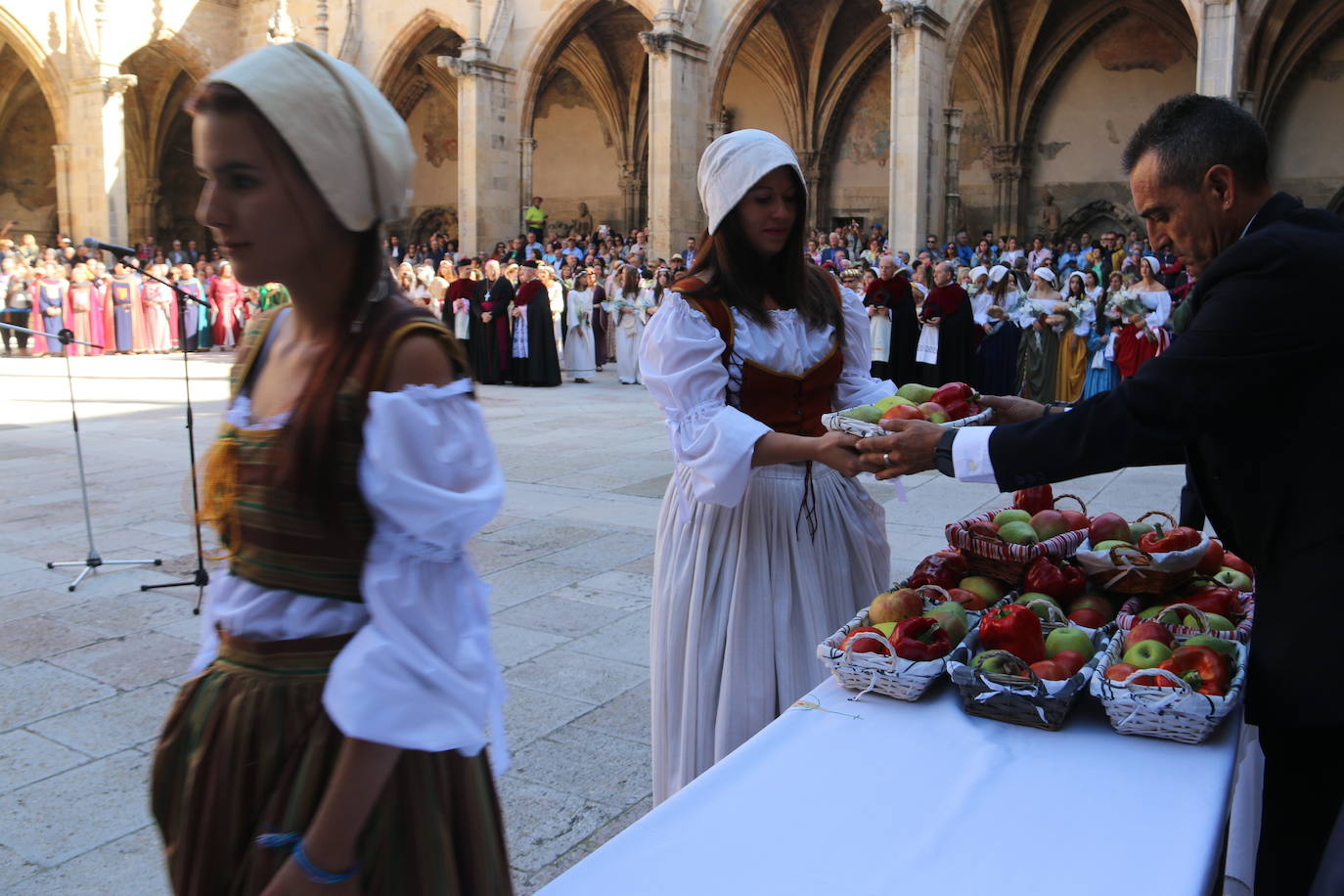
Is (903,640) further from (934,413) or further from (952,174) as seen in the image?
(952,174)

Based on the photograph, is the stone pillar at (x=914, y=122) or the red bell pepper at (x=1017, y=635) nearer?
the red bell pepper at (x=1017, y=635)

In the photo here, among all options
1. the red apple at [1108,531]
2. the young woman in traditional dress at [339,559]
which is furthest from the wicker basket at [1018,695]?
the young woman in traditional dress at [339,559]

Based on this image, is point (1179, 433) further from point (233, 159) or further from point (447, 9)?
point (447, 9)

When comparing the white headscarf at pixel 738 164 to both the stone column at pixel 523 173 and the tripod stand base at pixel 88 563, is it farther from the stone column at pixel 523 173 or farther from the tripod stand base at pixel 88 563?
the stone column at pixel 523 173

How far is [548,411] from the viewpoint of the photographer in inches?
524

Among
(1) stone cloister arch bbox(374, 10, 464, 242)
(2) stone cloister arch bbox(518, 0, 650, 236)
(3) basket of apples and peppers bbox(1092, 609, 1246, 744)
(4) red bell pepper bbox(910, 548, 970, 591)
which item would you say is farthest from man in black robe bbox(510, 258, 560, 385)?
(1) stone cloister arch bbox(374, 10, 464, 242)

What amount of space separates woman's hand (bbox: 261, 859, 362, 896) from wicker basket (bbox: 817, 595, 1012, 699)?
3.69ft

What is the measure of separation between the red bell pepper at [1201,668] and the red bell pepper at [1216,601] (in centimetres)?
32

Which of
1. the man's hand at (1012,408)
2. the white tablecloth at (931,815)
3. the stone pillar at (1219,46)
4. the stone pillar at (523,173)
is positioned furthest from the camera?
the stone pillar at (523,173)

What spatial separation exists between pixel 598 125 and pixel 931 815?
3197 centimetres

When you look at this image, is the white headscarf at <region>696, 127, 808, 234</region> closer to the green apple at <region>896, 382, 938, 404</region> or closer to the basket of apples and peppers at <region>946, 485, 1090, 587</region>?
the green apple at <region>896, 382, 938, 404</region>

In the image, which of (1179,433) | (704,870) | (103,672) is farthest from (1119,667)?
(103,672)

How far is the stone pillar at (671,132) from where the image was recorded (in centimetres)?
2206

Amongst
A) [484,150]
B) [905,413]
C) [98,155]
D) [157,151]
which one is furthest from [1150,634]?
[157,151]
